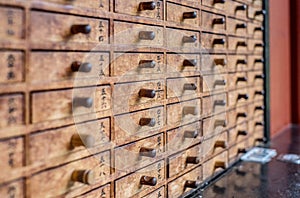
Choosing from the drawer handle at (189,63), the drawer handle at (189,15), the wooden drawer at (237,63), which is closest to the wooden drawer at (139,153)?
the drawer handle at (189,63)

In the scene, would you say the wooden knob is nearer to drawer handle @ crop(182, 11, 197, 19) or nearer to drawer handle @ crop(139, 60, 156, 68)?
drawer handle @ crop(139, 60, 156, 68)

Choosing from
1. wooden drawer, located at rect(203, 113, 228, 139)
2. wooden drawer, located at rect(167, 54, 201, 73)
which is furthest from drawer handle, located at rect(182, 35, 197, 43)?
wooden drawer, located at rect(203, 113, 228, 139)

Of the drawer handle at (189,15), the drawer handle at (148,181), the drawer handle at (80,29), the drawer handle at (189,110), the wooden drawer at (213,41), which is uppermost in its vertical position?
the drawer handle at (189,15)

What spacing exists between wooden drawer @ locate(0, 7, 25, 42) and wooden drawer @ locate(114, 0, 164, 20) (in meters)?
0.24

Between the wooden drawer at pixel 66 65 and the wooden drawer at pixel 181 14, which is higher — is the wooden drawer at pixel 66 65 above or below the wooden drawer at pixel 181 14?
below

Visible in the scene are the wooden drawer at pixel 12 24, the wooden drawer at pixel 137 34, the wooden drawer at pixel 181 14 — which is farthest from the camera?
the wooden drawer at pixel 181 14

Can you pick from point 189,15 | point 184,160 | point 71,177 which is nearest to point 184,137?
point 184,160

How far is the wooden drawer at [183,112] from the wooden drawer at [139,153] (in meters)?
0.07

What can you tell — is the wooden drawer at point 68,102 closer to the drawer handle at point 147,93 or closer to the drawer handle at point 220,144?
the drawer handle at point 147,93

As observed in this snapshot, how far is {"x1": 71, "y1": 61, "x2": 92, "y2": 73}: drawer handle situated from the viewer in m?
0.69

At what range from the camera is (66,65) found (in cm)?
69

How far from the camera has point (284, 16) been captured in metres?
2.18

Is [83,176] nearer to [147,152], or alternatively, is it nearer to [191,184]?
[147,152]

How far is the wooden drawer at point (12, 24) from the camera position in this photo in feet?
1.86
